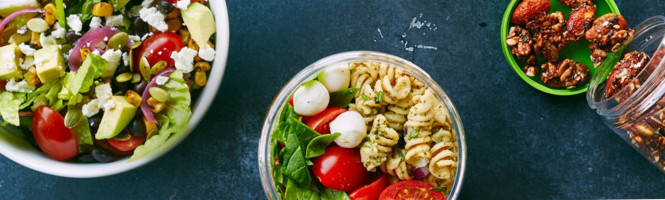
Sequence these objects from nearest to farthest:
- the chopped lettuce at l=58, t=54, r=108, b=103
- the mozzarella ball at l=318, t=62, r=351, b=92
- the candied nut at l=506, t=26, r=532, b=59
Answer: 1. the chopped lettuce at l=58, t=54, r=108, b=103
2. the mozzarella ball at l=318, t=62, r=351, b=92
3. the candied nut at l=506, t=26, r=532, b=59

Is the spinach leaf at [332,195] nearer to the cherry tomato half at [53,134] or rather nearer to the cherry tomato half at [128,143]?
the cherry tomato half at [128,143]


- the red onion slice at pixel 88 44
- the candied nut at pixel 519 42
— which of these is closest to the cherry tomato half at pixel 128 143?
the red onion slice at pixel 88 44

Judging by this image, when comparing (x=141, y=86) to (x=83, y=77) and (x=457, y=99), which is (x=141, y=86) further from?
(x=457, y=99)

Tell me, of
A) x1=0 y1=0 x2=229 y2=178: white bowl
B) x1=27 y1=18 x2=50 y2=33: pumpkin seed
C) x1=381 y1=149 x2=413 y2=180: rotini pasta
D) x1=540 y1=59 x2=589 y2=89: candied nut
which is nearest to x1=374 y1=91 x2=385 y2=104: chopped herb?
x1=381 y1=149 x2=413 y2=180: rotini pasta

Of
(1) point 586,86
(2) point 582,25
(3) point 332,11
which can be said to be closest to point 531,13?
(2) point 582,25

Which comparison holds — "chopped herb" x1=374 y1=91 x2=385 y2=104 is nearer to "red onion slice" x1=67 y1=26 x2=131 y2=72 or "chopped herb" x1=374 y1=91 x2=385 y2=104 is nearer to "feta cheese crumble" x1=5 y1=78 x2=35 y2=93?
"red onion slice" x1=67 y1=26 x2=131 y2=72

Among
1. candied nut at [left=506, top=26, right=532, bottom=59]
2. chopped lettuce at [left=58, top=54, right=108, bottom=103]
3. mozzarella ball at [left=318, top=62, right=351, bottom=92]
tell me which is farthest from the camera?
candied nut at [left=506, top=26, right=532, bottom=59]

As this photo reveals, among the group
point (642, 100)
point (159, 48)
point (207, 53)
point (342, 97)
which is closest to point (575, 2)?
point (642, 100)
